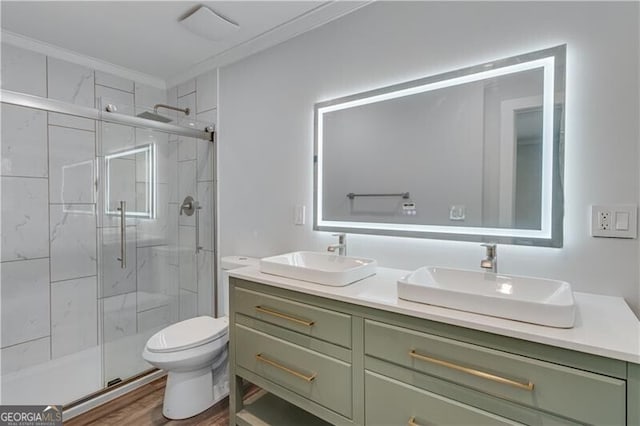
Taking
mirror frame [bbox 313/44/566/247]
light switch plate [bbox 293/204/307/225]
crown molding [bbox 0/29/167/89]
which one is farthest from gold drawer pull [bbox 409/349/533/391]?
crown molding [bbox 0/29/167/89]

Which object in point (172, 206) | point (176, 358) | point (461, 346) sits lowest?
point (176, 358)

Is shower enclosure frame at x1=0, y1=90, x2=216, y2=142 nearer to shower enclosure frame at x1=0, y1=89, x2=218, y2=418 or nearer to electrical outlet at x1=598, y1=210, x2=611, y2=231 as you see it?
shower enclosure frame at x1=0, y1=89, x2=218, y2=418

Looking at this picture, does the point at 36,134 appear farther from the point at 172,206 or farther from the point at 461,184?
the point at 461,184

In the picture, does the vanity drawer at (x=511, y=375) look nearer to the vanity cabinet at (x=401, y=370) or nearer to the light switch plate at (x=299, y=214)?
the vanity cabinet at (x=401, y=370)

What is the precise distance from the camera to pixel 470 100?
1.48 metres

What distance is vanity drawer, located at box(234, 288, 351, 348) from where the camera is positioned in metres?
1.26

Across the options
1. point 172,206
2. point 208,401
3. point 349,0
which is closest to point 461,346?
point 208,401

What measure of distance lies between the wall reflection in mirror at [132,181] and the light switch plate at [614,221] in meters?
2.47

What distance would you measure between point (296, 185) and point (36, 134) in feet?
6.22

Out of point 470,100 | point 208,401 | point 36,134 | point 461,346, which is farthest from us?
point 36,134

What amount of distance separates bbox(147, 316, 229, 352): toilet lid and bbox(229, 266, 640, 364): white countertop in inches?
29.6

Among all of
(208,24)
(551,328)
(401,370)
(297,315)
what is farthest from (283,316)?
(208,24)

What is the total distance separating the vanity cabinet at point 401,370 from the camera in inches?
33.1

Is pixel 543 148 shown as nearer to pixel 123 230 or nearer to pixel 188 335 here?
pixel 188 335
